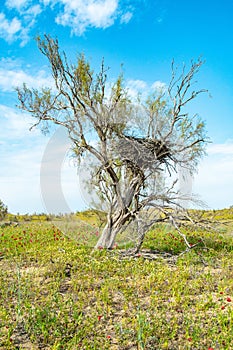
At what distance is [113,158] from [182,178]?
265cm

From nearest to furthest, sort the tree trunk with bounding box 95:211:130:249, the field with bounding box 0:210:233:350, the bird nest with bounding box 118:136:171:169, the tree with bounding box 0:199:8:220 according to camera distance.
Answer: the field with bounding box 0:210:233:350
the bird nest with bounding box 118:136:171:169
the tree trunk with bounding box 95:211:130:249
the tree with bounding box 0:199:8:220

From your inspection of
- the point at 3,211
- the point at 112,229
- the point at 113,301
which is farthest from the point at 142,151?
the point at 3,211

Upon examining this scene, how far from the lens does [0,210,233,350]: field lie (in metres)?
5.14

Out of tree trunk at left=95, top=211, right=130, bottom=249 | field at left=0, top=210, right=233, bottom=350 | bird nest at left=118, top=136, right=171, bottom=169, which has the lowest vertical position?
field at left=0, top=210, right=233, bottom=350

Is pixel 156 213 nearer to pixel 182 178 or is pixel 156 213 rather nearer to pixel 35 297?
pixel 182 178

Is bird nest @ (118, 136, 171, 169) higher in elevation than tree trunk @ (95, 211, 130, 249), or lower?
higher

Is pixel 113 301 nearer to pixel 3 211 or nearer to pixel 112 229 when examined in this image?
pixel 112 229

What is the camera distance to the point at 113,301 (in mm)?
6555

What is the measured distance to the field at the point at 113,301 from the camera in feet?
16.9

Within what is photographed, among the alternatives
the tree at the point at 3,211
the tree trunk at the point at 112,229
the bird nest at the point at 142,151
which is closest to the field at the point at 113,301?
the tree trunk at the point at 112,229

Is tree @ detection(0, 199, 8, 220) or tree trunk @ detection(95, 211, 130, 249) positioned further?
tree @ detection(0, 199, 8, 220)

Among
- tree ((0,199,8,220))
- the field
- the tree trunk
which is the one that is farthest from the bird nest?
tree ((0,199,8,220))

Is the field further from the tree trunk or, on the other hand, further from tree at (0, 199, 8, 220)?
tree at (0, 199, 8, 220)

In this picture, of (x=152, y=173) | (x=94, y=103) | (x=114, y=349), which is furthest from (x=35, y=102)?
(x=114, y=349)
